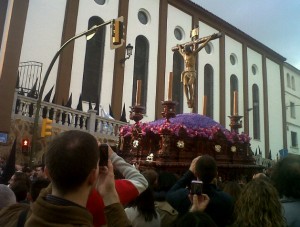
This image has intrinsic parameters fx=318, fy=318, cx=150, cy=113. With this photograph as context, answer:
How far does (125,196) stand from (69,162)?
61cm

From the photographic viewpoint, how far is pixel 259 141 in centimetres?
2909

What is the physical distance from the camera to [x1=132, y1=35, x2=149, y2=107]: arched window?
20859 mm

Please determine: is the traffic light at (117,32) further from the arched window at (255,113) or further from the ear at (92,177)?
the arched window at (255,113)

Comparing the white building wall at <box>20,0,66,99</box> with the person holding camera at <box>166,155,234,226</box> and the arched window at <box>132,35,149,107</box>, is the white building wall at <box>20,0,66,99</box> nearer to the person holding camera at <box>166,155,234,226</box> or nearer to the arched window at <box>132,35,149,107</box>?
the arched window at <box>132,35,149,107</box>

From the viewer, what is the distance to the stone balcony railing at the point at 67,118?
12.3m

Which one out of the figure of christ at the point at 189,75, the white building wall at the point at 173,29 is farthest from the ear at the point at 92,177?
the white building wall at the point at 173,29

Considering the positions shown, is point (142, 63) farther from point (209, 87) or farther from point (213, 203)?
point (213, 203)

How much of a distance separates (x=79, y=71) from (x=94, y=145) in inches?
663

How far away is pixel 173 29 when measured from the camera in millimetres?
23500

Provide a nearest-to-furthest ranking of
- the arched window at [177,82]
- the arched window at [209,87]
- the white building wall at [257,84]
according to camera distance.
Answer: the arched window at [177,82], the arched window at [209,87], the white building wall at [257,84]

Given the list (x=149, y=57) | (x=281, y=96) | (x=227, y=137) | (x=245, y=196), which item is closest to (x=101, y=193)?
(x=245, y=196)

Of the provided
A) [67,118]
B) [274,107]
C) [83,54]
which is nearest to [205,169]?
[67,118]

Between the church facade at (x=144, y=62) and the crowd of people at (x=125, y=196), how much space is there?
334 inches

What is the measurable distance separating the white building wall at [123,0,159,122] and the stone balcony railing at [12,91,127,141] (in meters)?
5.08
